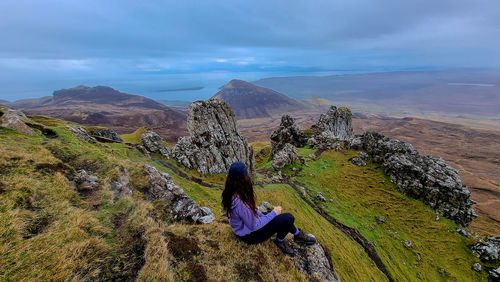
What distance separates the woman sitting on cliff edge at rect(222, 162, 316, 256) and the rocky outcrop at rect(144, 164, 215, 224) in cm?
329

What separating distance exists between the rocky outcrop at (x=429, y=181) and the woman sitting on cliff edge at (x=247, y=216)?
116 feet

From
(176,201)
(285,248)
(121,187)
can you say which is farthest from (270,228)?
(121,187)

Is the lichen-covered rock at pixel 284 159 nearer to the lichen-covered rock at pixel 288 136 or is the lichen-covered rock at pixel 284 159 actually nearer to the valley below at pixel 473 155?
the lichen-covered rock at pixel 288 136

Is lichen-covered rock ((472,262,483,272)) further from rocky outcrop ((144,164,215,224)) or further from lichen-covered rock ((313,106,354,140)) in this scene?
lichen-covered rock ((313,106,354,140))

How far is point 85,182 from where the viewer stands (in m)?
10.9

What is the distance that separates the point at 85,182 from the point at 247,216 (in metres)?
10.0

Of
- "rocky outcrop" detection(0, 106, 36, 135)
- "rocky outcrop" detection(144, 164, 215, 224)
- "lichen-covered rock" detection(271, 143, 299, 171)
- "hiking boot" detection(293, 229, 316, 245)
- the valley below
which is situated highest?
"rocky outcrop" detection(0, 106, 36, 135)

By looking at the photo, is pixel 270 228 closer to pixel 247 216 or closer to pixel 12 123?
pixel 247 216

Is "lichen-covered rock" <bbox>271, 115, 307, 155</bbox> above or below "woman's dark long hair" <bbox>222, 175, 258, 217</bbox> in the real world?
below

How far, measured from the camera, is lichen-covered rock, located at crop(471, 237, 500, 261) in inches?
882

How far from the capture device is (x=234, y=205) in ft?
24.9

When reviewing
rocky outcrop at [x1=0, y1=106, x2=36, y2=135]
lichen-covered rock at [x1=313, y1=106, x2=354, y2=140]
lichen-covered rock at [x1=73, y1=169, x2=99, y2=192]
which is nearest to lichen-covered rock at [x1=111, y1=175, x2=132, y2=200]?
lichen-covered rock at [x1=73, y1=169, x2=99, y2=192]

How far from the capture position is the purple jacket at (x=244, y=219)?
7551 mm

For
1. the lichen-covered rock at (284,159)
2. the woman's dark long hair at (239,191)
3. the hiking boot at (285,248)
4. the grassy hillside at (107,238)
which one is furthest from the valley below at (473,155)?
the woman's dark long hair at (239,191)
